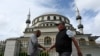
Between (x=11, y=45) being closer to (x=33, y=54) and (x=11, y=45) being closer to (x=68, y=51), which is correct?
(x=33, y=54)

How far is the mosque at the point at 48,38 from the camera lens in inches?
538

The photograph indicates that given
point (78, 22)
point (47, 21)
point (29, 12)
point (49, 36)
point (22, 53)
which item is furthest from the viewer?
point (29, 12)

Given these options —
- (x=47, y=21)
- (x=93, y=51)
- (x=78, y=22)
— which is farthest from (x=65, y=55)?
(x=78, y=22)

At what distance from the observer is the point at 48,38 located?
26.9 m

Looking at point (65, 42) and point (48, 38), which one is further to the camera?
point (48, 38)

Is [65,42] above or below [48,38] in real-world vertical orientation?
above

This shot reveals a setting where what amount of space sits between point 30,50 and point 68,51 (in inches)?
59.7

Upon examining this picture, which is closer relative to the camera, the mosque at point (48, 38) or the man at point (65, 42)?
the man at point (65, 42)

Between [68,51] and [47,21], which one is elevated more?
[47,21]

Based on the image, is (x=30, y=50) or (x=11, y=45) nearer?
(x=30, y=50)

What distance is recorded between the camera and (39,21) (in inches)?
1313

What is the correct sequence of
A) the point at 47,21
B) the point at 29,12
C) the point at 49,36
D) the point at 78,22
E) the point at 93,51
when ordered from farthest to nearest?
the point at 29,12 < the point at 78,22 < the point at 47,21 < the point at 49,36 < the point at 93,51

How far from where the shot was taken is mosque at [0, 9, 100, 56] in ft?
44.9

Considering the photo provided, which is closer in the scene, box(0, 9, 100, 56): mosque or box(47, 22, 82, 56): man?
box(47, 22, 82, 56): man
